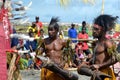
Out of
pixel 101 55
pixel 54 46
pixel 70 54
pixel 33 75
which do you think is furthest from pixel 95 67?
pixel 33 75

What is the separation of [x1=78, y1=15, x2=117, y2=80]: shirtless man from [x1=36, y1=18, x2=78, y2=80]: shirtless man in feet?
2.94

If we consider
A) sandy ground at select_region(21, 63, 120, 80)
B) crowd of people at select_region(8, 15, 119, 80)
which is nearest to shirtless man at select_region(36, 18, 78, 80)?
crowd of people at select_region(8, 15, 119, 80)

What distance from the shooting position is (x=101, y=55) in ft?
23.8

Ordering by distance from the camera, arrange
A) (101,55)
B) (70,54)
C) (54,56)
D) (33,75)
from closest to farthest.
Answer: (101,55), (54,56), (70,54), (33,75)

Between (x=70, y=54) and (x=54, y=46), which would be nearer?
(x=54, y=46)

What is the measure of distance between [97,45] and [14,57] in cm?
132

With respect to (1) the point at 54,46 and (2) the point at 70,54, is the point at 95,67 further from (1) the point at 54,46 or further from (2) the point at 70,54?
(2) the point at 70,54

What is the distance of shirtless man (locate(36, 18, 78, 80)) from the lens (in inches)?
320

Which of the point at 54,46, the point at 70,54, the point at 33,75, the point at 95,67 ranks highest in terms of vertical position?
the point at 54,46

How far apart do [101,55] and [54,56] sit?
4.86ft

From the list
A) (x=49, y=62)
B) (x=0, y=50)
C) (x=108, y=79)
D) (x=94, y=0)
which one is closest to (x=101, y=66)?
(x=108, y=79)

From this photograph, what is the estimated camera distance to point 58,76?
8.34 metres

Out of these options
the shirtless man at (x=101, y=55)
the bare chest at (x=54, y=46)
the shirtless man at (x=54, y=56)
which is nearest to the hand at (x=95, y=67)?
the shirtless man at (x=101, y=55)

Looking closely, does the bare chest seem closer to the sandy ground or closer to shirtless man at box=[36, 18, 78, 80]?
shirtless man at box=[36, 18, 78, 80]
